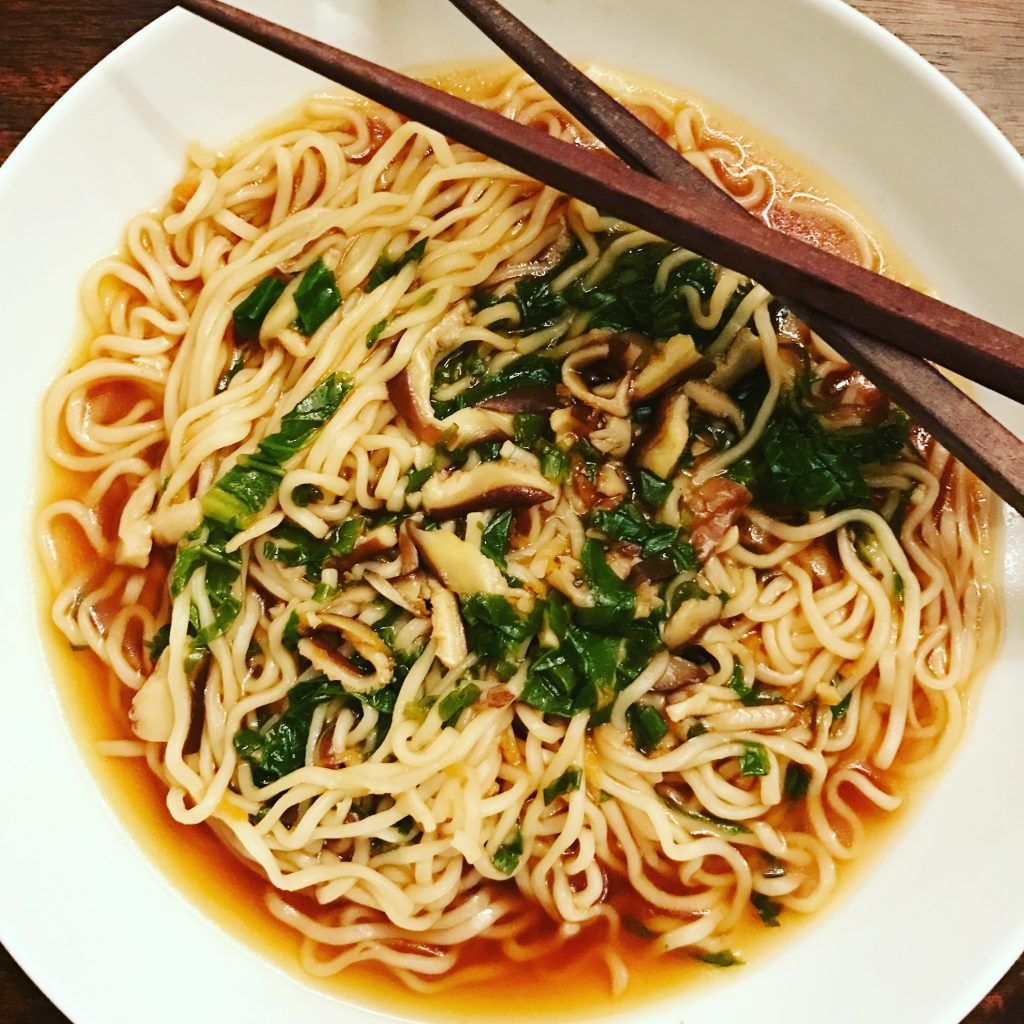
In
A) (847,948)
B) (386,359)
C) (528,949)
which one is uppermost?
(386,359)

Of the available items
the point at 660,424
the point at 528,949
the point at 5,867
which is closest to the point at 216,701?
the point at 5,867

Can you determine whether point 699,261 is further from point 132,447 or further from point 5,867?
point 5,867

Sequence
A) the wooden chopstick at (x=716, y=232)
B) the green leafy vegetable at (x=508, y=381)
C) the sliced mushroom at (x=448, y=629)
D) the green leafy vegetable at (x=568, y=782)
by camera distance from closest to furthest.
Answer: the wooden chopstick at (x=716, y=232) < the sliced mushroom at (x=448, y=629) < the green leafy vegetable at (x=568, y=782) < the green leafy vegetable at (x=508, y=381)

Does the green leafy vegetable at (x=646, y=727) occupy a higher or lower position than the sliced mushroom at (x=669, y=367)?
lower

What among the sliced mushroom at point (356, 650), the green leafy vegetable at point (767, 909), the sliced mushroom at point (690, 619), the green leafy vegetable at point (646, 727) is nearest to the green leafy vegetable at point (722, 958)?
the green leafy vegetable at point (767, 909)

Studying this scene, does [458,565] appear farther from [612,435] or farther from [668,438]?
[668,438]

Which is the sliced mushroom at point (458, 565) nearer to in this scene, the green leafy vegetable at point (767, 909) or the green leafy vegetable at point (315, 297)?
the green leafy vegetable at point (315, 297)

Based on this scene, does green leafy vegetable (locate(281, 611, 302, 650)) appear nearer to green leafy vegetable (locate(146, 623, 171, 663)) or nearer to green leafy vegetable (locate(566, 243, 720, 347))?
green leafy vegetable (locate(146, 623, 171, 663))

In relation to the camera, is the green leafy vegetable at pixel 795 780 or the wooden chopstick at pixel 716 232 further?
the green leafy vegetable at pixel 795 780

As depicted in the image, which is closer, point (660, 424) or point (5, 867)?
point (5, 867)
